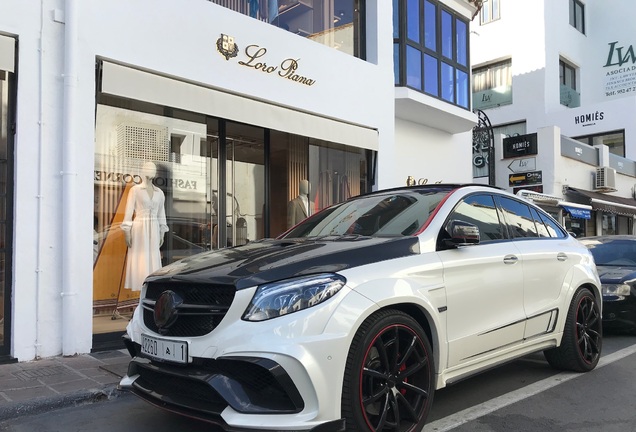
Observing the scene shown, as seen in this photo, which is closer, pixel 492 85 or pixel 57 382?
pixel 57 382

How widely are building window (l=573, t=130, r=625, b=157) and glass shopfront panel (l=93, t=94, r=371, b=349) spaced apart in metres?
17.4

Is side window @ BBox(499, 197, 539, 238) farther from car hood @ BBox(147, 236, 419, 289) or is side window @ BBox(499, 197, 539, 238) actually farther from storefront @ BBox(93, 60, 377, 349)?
storefront @ BBox(93, 60, 377, 349)

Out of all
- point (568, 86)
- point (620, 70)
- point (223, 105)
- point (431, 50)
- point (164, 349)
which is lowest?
point (164, 349)

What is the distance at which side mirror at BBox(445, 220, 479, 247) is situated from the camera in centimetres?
361

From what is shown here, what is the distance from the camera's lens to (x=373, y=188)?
9.93 m

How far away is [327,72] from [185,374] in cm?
680

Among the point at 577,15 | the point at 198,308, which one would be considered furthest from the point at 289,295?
the point at 577,15

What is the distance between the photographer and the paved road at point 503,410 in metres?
3.68

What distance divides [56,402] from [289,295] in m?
2.45

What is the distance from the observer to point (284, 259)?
3158 mm

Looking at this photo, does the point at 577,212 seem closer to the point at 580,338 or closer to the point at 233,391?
the point at 580,338

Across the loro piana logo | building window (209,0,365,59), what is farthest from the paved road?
building window (209,0,365,59)

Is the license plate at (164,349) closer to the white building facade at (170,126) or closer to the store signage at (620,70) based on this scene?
the white building facade at (170,126)

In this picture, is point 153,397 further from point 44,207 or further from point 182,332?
point 44,207
